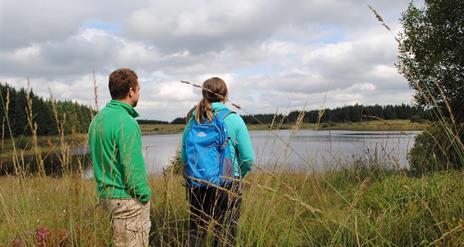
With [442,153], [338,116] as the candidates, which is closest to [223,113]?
[338,116]

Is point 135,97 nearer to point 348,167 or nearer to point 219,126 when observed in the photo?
point 219,126

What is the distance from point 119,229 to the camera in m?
2.89

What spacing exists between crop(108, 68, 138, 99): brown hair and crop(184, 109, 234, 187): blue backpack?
700mm

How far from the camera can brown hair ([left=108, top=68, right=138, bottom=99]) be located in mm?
3162

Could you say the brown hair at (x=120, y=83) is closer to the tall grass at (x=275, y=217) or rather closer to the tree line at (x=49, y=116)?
the tree line at (x=49, y=116)

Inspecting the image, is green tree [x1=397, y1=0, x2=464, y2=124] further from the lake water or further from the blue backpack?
the blue backpack

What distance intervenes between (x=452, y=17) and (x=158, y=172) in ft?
36.8

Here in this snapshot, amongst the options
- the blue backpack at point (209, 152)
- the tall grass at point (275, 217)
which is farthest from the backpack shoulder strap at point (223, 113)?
the tall grass at point (275, 217)

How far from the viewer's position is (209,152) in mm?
3445

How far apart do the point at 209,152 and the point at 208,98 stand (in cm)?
54

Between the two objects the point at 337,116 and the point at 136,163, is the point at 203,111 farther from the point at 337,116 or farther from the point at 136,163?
the point at 337,116

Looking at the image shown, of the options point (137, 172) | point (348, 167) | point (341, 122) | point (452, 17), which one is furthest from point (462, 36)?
point (137, 172)

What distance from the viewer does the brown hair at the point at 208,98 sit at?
141 inches

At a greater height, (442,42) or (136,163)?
(442,42)
